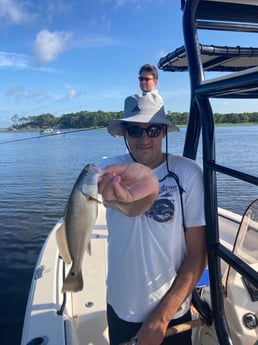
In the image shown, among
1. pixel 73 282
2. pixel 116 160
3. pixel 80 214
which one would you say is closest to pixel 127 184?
pixel 80 214

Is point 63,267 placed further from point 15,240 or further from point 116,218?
point 15,240

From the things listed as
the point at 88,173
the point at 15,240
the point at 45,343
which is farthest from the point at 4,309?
the point at 88,173

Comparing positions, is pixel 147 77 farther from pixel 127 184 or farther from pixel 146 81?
pixel 127 184

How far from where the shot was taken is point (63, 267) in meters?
3.56

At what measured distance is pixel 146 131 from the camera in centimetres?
202

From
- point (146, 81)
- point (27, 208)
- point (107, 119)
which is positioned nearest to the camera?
point (146, 81)

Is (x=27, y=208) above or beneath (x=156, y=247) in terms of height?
beneath

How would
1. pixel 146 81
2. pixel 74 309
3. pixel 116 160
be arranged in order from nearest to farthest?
pixel 116 160 → pixel 74 309 → pixel 146 81

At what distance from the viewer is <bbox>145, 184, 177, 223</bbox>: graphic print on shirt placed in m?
1.88

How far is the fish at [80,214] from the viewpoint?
1.62 m

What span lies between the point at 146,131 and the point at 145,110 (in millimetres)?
137


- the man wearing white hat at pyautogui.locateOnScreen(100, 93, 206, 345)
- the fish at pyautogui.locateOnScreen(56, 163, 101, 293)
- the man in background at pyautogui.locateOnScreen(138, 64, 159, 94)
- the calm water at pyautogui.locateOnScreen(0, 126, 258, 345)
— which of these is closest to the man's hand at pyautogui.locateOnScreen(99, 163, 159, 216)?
the fish at pyautogui.locateOnScreen(56, 163, 101, 293)

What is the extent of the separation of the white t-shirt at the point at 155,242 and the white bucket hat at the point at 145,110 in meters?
0.31

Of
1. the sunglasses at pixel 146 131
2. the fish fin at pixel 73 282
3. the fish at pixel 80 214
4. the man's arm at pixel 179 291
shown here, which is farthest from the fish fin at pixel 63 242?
the sunglasses at pixel 146 131
